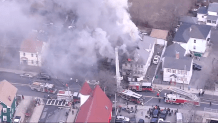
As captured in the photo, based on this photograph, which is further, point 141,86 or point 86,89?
point 141,86

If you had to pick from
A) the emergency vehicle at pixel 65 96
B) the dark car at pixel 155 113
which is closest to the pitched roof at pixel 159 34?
the dark car at pixel 155 113

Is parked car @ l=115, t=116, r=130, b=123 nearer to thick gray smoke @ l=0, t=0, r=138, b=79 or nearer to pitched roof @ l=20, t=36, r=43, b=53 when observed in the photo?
thick gray smoke @ l=0, t=0, r=138, b=79

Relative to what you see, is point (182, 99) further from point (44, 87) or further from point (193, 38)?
point (44, 87)

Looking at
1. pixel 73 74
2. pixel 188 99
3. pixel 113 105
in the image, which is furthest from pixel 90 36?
pixel 188 99

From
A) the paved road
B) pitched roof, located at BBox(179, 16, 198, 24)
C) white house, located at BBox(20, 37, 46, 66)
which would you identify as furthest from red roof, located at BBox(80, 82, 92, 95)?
pitched roof, located at BBox(179, 16, 198, 24)

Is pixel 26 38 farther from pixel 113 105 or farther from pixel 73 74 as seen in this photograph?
pixel 113 105

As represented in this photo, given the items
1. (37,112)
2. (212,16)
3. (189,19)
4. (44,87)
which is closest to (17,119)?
(37,112)
